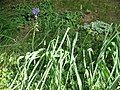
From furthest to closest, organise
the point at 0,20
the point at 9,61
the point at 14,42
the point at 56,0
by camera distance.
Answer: the point at 56,0 → the point at 0,20 → the point at 14,42 → the point at 9,61

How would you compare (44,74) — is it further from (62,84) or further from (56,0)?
(56,0)

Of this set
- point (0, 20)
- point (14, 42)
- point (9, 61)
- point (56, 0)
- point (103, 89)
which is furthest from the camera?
point (56, 0)

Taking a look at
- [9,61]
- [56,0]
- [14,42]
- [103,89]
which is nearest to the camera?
[103,89]

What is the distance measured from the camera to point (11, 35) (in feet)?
13.3

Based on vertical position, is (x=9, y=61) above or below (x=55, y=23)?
below

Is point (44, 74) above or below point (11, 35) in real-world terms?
below

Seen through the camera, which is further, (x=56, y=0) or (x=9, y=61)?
(x=56, y=0)

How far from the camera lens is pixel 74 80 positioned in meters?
3.19

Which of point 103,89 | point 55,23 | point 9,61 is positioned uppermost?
point 55,23

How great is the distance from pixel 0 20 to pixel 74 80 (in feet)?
5.03

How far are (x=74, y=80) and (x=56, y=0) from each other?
6.47 feet

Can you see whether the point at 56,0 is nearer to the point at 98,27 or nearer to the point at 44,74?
the point at 98,27

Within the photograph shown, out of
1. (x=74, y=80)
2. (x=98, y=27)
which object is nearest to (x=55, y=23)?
(x=98, y=27)

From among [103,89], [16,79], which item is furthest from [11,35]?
[103,89]
